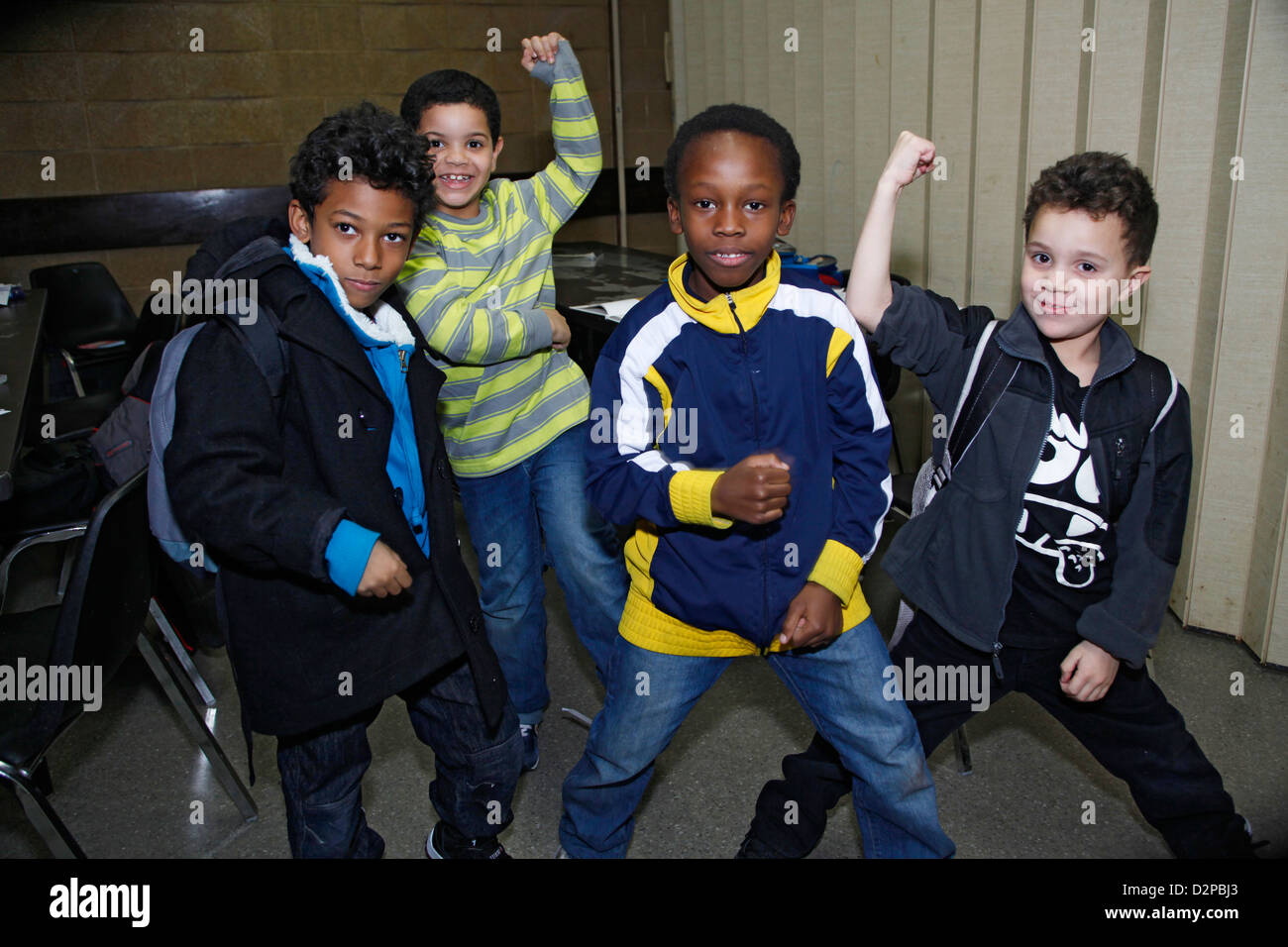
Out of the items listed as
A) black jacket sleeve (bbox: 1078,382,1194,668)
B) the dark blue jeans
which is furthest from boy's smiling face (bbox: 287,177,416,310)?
black jacket sleeve (bbox: 1078,382,1194,668)

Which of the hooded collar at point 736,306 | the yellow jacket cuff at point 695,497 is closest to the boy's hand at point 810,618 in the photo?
the yellow jacket cuff at point 695,497

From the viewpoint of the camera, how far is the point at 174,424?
128cm

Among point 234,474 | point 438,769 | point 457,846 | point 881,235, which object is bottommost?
point 457,846

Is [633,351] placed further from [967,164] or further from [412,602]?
[967,164]

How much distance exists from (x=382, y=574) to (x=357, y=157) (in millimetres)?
554

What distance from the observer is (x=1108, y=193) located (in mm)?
1395

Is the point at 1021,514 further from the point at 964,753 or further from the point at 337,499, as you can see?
the point at 337,499

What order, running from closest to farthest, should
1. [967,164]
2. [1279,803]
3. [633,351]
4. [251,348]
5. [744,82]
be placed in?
[251,348] → [633,351] → [1279,803] → [967,164] → [744,82]

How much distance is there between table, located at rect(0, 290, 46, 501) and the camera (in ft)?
6.77

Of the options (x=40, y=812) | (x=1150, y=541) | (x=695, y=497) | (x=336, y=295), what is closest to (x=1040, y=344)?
(x=1150, y=541)

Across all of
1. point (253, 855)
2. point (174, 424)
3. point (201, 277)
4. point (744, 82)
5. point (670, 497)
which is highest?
point (744, 82)

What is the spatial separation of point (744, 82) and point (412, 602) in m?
3.37
